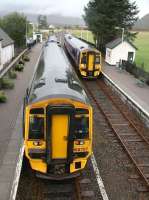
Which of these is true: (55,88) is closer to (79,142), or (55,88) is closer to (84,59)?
(79,142)

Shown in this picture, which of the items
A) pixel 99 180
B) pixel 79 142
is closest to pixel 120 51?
pixel 99 180

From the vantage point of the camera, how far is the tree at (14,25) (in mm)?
53844

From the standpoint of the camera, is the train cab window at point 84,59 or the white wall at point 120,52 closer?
the train cab window at point 84,59

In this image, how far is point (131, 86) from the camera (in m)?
Answer: 26.1

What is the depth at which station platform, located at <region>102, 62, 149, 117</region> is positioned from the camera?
2063 centimetres

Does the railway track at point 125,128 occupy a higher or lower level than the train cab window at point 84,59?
lower

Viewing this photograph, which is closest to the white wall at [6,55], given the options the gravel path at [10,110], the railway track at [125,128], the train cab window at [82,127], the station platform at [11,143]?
the gravel path at [10,110]

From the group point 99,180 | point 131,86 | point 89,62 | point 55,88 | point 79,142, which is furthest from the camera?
point 89,62

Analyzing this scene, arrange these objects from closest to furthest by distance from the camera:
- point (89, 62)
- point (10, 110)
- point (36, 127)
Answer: point (36, 127) → point (10, 110) → point (89, 62)

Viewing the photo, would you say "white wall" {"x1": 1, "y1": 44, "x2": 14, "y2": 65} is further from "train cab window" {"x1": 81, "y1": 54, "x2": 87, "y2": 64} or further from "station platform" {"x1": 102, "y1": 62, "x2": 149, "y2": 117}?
"train cab window" {"x1": 81, "y1": 54, "x2": 87, "y2": 64}

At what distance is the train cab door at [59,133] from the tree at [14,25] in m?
46.5

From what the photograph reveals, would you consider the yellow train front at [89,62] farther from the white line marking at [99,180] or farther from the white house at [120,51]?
the white line marking at [99,180]

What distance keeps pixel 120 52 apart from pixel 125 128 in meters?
21.3

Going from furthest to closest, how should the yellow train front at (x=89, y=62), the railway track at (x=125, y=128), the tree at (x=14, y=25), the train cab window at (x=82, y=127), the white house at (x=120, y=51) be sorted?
the tree at (x=14, y=25)
the white house at (x=120, y=51)
the yellow train front at (x=89, y=62)
the railway track at (x=125, y=128)
the train cab window at (x=82, y=127)
